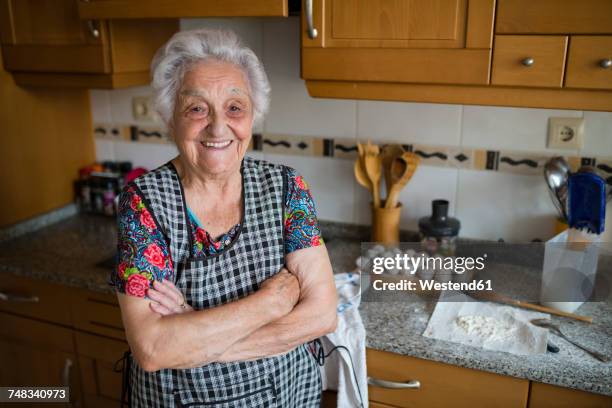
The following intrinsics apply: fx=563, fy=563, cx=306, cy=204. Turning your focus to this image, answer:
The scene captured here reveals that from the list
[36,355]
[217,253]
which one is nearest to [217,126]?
[217,253]

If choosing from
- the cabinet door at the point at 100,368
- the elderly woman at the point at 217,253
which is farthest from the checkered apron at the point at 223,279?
the cabinet door at the point at 100,368

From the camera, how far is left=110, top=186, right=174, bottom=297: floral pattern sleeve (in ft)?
3.74

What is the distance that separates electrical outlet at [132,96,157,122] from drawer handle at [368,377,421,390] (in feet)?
4.31

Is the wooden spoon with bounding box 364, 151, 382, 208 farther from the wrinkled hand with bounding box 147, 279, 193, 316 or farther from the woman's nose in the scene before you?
the wrinkled hand with bounding box 147, 279, 193, 316

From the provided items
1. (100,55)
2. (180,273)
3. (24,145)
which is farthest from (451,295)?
(24,145)

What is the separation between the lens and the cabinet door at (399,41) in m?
1.33

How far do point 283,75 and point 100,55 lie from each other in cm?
59

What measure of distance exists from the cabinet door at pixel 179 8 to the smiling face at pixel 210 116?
0.27 m

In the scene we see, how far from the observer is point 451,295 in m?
1.55

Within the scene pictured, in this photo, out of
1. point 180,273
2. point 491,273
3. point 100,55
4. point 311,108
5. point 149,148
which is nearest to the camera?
point 180,273

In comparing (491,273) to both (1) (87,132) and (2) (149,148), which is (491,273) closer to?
(2) (149,148)

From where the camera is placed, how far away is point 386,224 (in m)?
1.79

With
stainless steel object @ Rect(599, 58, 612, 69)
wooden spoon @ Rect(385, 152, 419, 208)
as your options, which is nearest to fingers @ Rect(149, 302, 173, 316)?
wooden spoon @ Rect(385, 152, 419, 208)

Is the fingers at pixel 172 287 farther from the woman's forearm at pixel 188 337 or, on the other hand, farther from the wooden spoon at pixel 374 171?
the wooden spoon at pixel 374 171
